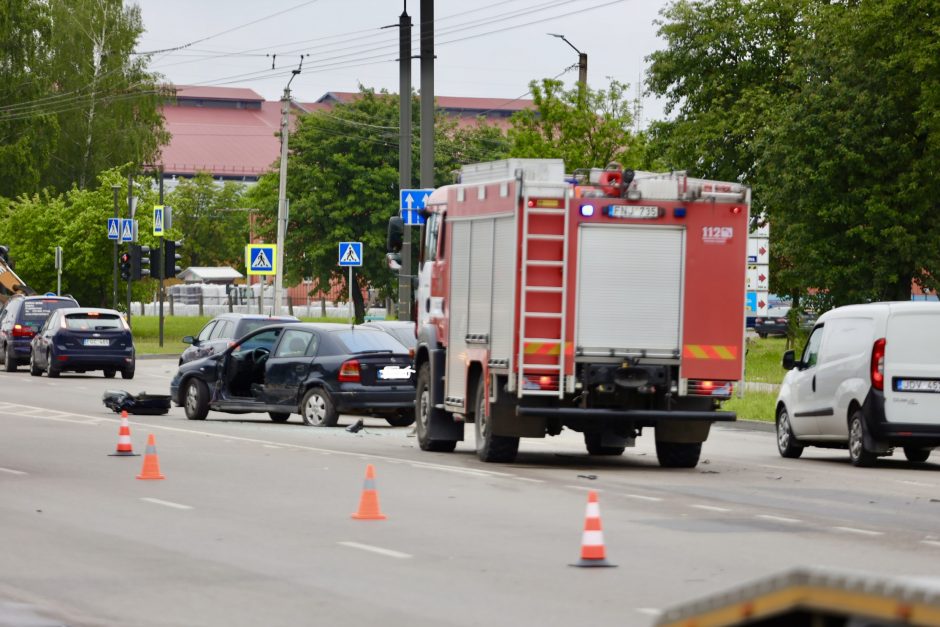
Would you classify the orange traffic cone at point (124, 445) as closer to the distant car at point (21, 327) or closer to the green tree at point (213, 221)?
the distant car at point (21, 327)

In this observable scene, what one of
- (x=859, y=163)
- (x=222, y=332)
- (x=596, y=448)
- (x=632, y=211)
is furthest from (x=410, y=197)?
(x=859, y=163)

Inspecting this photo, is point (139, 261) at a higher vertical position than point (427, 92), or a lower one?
lower

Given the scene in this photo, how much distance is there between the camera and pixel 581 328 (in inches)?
716

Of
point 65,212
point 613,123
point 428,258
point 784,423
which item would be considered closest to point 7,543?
point 428,258

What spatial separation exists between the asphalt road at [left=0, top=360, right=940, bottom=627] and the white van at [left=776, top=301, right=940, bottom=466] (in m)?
0.44

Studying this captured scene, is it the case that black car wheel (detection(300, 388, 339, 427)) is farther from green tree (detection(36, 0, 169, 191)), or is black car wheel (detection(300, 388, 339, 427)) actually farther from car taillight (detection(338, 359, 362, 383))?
green tree (detection(36, 0, 169, 191))

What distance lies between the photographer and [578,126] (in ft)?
189

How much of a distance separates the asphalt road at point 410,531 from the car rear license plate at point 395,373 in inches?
123

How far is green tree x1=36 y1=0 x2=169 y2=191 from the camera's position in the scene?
86.4 m

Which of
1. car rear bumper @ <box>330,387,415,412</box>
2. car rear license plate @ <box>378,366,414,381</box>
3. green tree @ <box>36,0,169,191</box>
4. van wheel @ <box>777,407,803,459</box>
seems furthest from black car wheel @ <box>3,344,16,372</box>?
green tree @ <box>36,0,169,191</box>

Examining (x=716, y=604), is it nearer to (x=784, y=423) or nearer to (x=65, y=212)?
(x=784, y=423)

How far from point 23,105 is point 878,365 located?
67659 millimetres

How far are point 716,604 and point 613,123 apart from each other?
5430cm

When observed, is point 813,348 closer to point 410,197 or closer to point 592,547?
point 592,547
